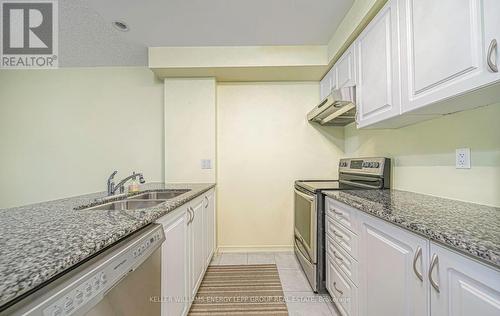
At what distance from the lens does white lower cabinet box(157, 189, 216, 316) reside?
1160 millimetres

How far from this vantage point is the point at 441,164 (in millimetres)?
Result: 1373

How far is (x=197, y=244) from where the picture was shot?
1.81 metres

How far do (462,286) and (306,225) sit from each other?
145 cm

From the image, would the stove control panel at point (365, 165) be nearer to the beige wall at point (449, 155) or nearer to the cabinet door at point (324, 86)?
the beige wall at point (449, 155)

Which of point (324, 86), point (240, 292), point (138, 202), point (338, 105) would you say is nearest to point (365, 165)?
point (338, 105)

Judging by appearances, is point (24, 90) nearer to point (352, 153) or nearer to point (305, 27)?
point (305, 27)

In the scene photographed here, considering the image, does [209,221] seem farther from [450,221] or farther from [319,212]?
[450,221]

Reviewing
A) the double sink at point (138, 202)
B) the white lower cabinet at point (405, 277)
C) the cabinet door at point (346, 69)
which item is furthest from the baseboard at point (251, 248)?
the cabinet door at point (346, 69)

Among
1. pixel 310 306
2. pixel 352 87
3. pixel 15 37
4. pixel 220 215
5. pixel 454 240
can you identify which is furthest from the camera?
pixel 220 215

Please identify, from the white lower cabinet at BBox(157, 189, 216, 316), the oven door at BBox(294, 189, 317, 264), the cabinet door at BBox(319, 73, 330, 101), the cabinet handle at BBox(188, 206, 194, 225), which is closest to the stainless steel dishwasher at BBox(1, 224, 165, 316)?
the white lower cabinet at BBox(157, 189, 216, 316)

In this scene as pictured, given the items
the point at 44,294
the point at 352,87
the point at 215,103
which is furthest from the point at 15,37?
the point at 352,87

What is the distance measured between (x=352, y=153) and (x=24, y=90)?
167 inches

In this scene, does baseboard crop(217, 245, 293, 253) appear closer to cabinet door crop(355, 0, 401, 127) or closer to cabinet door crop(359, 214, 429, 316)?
cabinet door crop(359, 214, 429, 316)

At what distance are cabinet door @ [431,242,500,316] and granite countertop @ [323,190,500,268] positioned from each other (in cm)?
4
